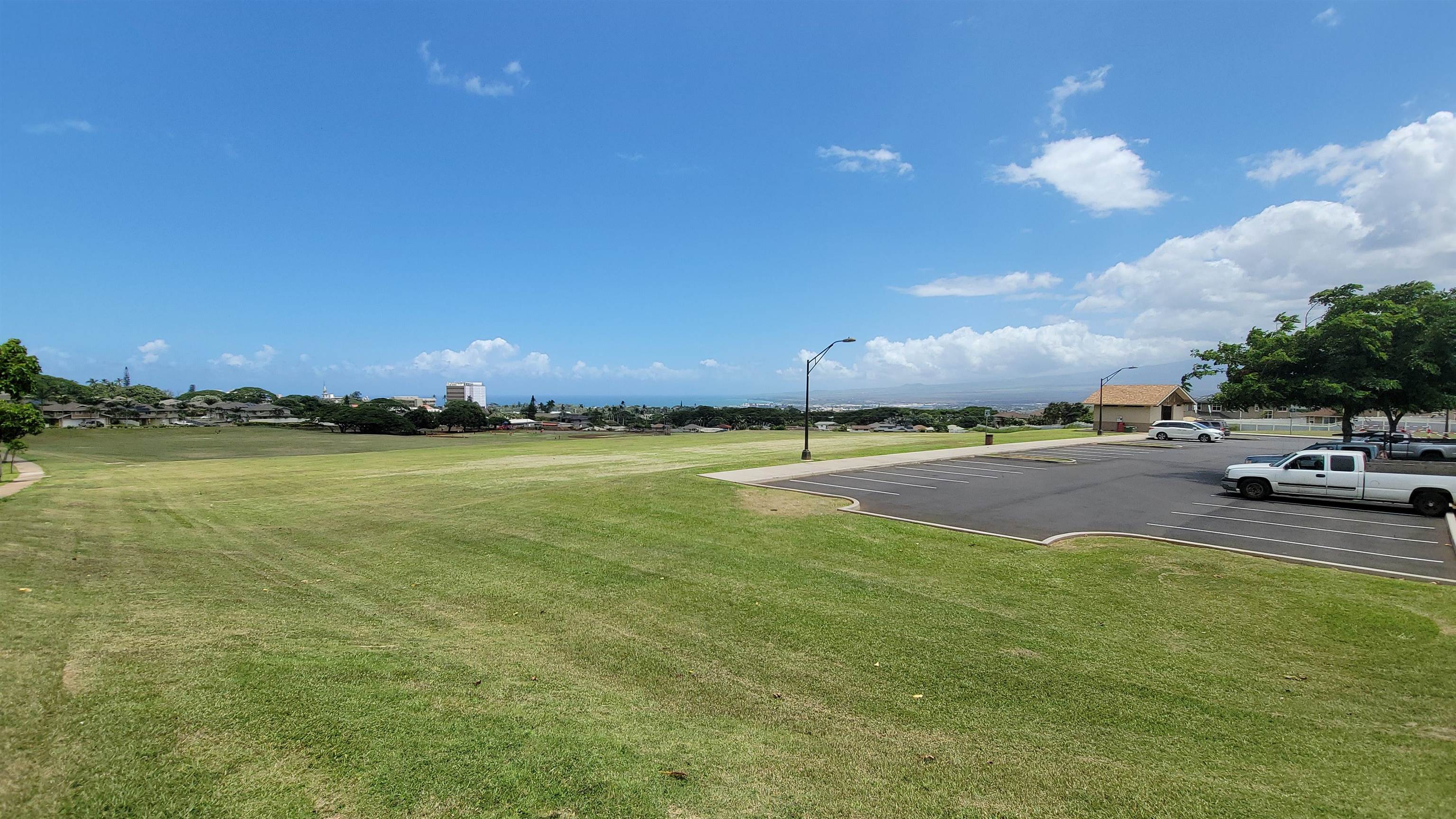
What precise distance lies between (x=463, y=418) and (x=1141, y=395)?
83494 mm

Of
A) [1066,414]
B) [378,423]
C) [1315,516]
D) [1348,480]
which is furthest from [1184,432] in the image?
[378,423]

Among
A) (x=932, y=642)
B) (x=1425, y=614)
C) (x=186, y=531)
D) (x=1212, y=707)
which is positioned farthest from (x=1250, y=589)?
(x=186, y=531)

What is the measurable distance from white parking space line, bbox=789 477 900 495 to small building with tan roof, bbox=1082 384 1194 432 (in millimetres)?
49325

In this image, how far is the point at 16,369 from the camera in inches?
779

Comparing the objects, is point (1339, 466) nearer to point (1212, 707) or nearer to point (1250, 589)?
point (1250, 589)

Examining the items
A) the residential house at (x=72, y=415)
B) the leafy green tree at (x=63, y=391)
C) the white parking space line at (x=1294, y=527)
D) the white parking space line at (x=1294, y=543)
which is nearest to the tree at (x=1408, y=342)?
the white parking space line at (x=1294, y=527)

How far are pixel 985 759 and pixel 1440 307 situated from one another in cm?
2438

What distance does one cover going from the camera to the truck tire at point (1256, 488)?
16.2 meters

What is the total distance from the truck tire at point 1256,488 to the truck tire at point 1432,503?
2.60 m

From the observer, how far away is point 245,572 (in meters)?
9.73

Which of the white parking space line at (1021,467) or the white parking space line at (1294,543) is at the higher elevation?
the white parking space line at (1021,467)

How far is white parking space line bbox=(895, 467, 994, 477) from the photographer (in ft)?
71.9

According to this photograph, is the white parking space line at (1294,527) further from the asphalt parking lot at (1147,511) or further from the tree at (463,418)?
the tree at (463,418)

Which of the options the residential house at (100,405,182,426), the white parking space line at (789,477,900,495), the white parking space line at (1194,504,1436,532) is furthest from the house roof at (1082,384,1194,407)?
the residential house at (100,405,182,426)
